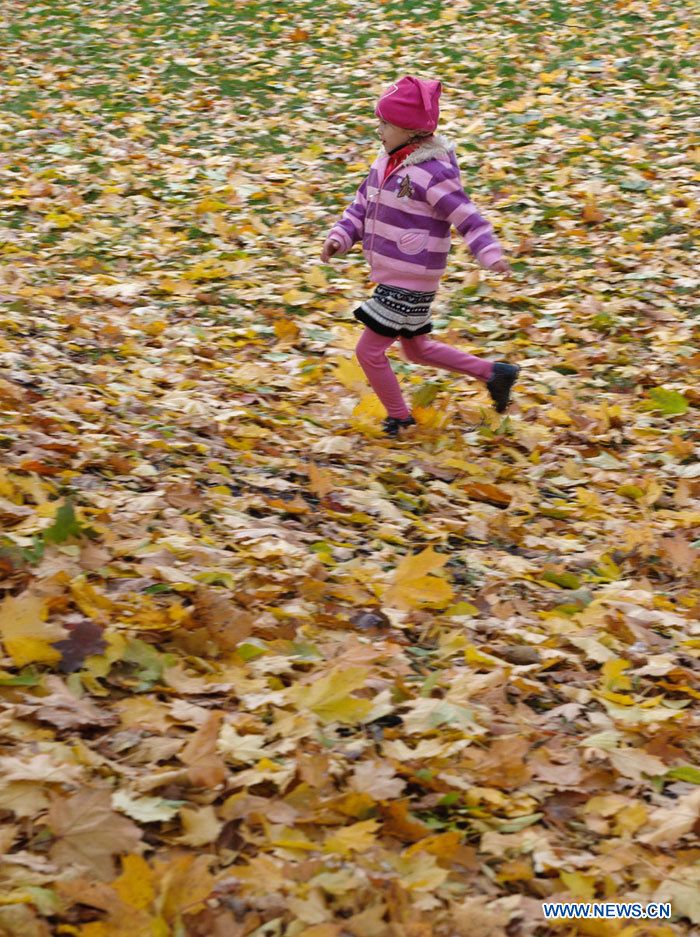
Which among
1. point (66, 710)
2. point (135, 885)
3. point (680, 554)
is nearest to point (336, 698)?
point (66, 710)

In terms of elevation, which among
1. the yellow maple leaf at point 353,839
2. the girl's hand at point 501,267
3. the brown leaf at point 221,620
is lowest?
the brown leaf at point 221,620

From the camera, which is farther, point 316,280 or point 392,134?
point 316,280

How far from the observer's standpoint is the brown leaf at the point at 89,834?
2037 millimetres

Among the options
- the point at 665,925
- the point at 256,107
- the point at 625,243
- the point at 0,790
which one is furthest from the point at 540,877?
the point at 256,107

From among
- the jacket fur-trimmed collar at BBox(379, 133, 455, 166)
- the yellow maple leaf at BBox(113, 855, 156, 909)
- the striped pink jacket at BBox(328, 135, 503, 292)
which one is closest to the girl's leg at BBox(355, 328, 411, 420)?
the striped pink jacket at BBox(328, 135, 503, 292)

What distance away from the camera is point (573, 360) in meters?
5.89

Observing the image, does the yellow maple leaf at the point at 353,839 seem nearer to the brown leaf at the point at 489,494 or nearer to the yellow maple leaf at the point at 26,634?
the yellow maple leaf at the point at 26,634

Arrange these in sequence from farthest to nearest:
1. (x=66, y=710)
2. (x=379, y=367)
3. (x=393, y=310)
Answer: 1. (x=379, y=367)
2. (x=393, y=310)
3. (x=66, y=710)

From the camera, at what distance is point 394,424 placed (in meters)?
5.08

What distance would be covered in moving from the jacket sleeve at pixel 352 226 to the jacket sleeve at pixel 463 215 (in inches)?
17.1

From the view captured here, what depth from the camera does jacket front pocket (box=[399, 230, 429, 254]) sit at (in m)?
4.75

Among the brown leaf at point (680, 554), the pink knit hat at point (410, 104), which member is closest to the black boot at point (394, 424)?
the pink knit hat at point (410, 104)

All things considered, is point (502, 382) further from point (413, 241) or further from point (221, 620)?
point (221, 620)

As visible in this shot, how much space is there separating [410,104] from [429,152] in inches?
9.4
